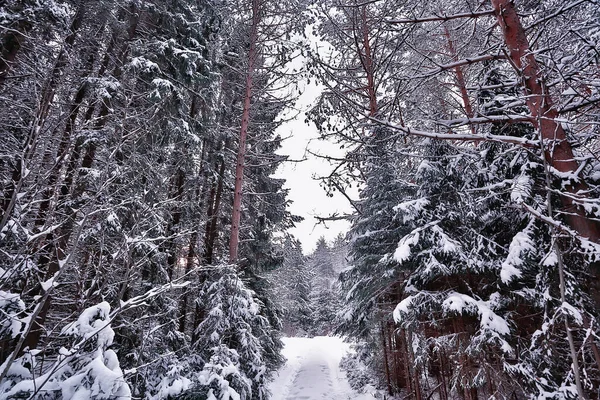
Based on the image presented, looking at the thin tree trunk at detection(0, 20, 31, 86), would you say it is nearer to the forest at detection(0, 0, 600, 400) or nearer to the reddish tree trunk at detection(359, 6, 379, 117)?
the forest at detection(0, 0, 600, 400)

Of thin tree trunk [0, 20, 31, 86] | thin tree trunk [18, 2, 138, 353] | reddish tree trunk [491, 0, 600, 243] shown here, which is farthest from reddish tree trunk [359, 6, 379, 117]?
thin tree trunk [0, 20, 31, 86]

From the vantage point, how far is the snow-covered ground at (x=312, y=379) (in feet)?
38.1

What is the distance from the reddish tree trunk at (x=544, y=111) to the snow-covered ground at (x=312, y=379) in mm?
10489

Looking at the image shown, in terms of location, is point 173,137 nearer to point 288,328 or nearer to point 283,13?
point 283,13

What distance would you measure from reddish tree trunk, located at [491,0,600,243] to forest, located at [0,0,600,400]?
0.10 feet

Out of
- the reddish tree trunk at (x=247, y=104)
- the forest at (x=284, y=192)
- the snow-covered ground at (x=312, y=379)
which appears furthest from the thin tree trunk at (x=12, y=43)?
the snow-covered ground at (x=312, y=379)

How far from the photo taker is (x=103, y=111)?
7609 millimetres

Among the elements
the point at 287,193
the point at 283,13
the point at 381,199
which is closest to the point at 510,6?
the point at 381,199

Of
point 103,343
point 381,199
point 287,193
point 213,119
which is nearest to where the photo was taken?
point 103,343

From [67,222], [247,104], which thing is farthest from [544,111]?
[247,104]

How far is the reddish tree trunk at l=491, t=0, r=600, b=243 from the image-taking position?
345cm

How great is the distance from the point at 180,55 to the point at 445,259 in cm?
822

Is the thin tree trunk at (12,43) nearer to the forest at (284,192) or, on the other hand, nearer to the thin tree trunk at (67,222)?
the forest at (284,192)

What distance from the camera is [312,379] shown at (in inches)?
570
